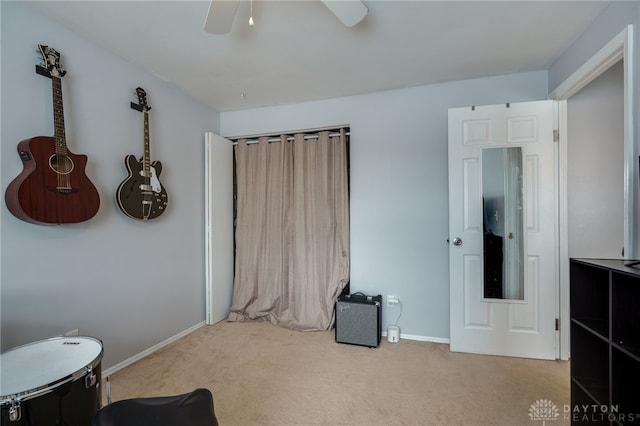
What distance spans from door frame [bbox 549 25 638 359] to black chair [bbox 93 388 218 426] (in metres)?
2.20

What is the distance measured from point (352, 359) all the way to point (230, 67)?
8.63 ft

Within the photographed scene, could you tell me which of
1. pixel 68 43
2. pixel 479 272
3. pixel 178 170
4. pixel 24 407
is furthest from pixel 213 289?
pixel 479 272

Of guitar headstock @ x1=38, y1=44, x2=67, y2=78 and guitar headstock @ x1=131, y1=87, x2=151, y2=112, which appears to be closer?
guitar headstock @ x1=38, y1=44, x2=67, y2=78

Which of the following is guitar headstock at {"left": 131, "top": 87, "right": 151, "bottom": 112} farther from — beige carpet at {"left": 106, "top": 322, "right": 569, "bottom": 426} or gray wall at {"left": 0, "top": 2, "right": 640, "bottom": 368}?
beige carpet at {"left": 106, "top": 322, "right": 569, "bottom": 426}

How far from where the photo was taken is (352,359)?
227cm

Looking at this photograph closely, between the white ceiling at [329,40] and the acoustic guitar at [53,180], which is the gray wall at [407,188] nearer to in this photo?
the white ceiling at [329,40]

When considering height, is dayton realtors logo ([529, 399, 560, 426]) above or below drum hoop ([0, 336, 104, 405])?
below

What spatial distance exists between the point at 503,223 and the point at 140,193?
302 centimetres

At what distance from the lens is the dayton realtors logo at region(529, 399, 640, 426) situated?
3.84 feet

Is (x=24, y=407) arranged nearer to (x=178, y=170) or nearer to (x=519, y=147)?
(x=178, y=170)

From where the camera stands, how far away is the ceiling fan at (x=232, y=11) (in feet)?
4.31

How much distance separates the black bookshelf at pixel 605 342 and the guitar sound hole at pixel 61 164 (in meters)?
2.89

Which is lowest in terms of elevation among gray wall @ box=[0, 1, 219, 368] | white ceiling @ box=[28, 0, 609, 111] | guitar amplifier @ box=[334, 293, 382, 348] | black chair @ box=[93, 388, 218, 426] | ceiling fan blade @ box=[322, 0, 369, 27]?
guitar amplifier @ box=[334, 293, 382, 348]

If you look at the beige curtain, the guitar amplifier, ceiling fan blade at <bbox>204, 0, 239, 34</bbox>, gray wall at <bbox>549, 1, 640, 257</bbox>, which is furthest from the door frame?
ceiling fan blade at <bbox>204, 0, 239, 34</bbox>
